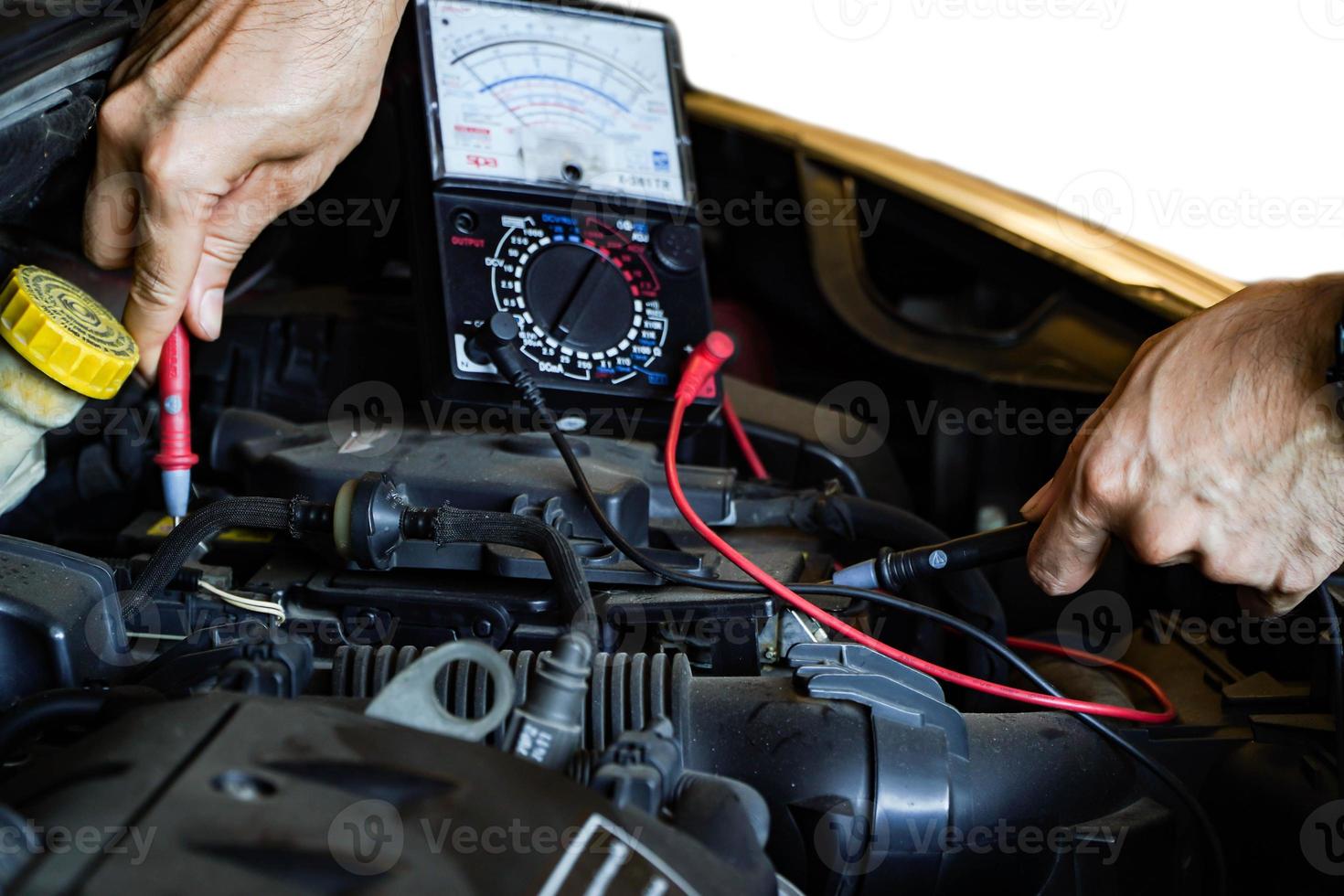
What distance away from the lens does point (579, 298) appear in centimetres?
103

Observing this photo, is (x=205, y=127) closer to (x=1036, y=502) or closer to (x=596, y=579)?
(x=596, y=579)

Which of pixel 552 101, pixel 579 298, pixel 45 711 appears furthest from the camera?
pixel 552 101

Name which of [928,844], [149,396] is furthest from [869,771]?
[149,396]

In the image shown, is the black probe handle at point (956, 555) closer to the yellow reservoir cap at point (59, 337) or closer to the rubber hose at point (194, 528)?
the rubber hose at point (194, 528)

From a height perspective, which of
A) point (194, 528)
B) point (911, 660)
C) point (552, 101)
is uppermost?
point (552, 101)

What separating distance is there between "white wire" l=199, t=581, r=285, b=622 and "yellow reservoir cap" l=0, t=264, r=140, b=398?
162 millimetres

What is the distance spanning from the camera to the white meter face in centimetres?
111

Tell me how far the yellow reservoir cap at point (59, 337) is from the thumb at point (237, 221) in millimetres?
155

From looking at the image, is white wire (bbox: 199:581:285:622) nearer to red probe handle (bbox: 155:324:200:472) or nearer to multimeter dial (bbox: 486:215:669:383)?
red probe handle (bbox: 155:324:200:472)

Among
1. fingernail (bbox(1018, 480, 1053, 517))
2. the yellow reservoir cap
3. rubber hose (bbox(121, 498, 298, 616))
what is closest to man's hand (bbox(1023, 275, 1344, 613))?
fingernail (bbox(1018, 480, 1053, 517))

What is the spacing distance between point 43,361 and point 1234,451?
786mm

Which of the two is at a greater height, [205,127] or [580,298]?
[205,127]

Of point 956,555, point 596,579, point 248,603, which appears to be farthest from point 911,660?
point 248,603

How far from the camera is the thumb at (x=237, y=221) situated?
953mm
